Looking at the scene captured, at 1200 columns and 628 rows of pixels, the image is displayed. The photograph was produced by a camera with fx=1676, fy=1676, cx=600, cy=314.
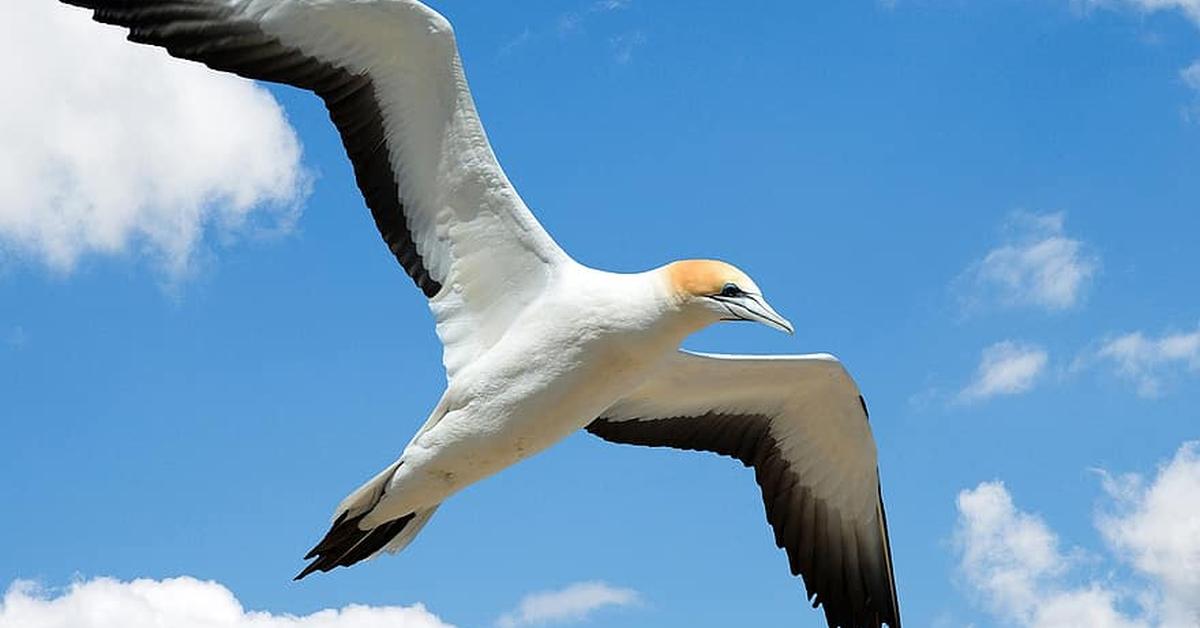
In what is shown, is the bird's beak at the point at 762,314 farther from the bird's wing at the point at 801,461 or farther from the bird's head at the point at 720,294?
the bird's wing at the point at 801,461

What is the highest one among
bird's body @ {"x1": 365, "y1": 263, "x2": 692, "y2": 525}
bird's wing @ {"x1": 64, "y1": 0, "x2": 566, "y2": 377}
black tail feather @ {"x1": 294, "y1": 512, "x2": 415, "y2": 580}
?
bird's wing @ {"x1": 64, "y1": 0, "x2": 566, "y2": 377}

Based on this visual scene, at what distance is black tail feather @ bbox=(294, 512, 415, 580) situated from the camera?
10.8 m

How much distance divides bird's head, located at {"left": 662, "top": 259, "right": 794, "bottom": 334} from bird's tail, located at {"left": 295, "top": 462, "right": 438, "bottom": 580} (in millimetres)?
2209

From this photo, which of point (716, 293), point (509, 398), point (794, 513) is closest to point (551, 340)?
point (509, 398)

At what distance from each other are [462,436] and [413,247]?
147 centimetres

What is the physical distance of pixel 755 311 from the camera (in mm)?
9617

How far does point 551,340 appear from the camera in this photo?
33.4 ft

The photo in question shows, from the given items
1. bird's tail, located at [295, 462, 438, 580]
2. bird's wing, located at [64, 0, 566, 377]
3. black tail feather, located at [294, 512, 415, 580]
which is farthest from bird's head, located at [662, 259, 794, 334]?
black tail feather, located at [294, 512, 415, 580]

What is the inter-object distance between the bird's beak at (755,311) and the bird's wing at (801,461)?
7.88 ft

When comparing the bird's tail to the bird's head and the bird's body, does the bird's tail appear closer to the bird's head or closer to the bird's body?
the bird's body

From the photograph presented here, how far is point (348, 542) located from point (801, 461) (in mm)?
3540

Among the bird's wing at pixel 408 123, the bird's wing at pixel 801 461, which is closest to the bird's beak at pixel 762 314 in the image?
the bird's wing at pixel 408 123

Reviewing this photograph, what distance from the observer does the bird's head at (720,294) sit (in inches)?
379

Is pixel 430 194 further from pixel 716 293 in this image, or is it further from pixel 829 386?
pixel 829 386
